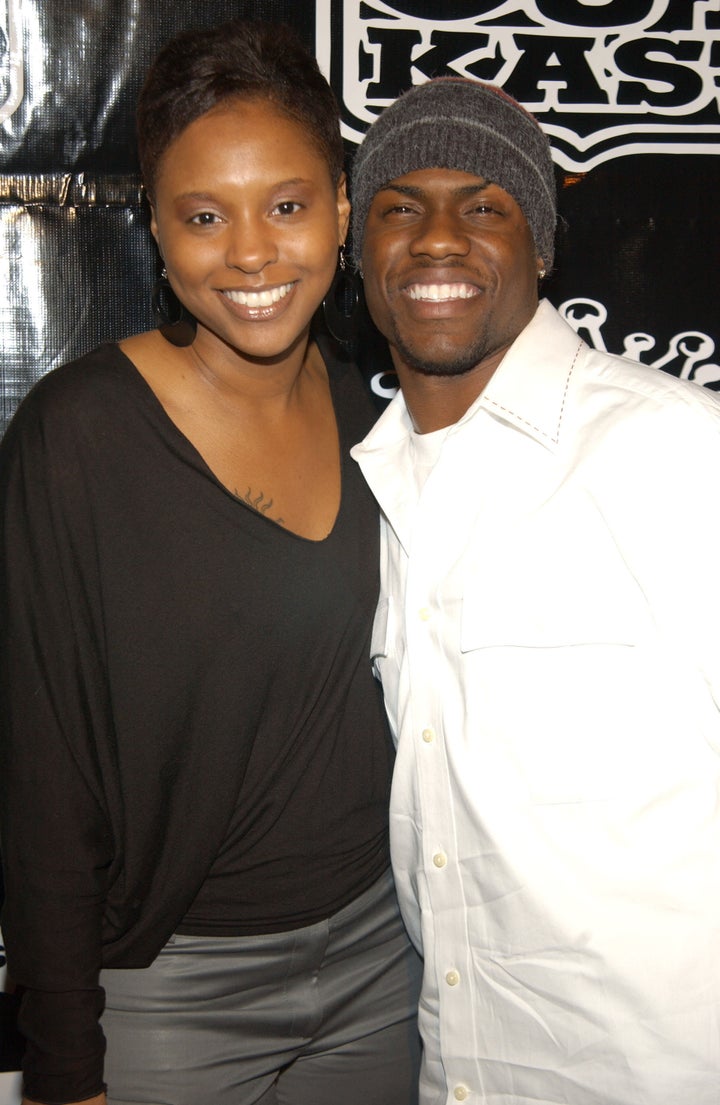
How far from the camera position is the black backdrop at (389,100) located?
2285 mm

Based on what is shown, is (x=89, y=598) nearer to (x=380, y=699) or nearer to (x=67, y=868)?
(x=67, y=868)

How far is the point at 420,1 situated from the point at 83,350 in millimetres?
1070

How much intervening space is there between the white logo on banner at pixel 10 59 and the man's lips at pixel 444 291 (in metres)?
1.16

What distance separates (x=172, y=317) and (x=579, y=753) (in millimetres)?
959

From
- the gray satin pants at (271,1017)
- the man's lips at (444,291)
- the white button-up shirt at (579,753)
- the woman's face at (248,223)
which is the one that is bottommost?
the gray satin pants at (271,1017)

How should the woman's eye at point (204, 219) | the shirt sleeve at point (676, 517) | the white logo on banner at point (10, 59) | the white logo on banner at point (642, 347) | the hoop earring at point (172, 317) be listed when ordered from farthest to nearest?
the white logo on banner at point (642, 347), the white logo on banner at point (10, 59), the hoop earring at point (172, 317), the woman's eye at point (204, 219), the shirt sleeve at point (676, 517)

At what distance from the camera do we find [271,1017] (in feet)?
5.37

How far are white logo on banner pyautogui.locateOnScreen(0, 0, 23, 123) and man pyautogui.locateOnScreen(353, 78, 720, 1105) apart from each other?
114 cm

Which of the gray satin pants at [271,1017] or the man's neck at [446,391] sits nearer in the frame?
the gray satin pants at [271,1017]

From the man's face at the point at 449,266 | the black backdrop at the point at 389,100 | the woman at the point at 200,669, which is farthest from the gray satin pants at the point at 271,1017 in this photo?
the black backdrop at the point at 389,100

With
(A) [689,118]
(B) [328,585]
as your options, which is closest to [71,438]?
(B) [328,585]

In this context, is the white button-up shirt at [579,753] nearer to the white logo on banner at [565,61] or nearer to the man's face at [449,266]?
the man's face at [449,266]

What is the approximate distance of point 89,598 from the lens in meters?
1.46

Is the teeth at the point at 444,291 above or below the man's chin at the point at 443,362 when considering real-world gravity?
above
